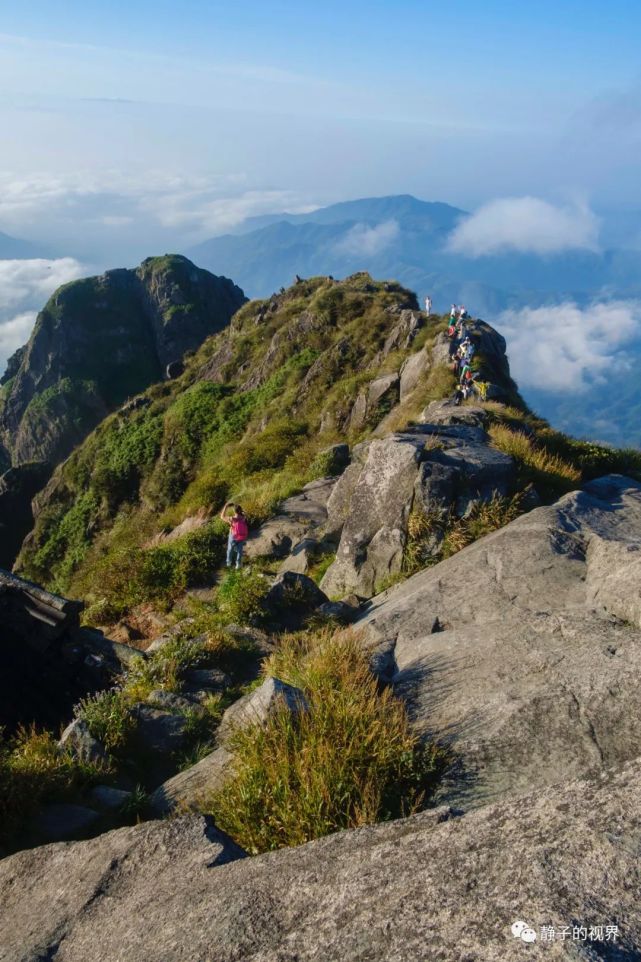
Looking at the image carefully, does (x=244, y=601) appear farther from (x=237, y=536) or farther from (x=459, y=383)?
(x=459, y=383)

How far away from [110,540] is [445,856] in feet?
107

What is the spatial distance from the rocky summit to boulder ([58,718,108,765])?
3 centimetres

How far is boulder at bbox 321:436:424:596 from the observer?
1350 cm

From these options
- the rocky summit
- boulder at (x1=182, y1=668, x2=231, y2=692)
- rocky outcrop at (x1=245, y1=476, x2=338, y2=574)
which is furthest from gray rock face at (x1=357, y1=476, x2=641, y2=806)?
rocky outcrop at (x1=245, y1=476, x2=338, y2=574)

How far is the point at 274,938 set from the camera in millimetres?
3797

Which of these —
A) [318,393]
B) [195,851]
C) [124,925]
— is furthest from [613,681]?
[318,393]

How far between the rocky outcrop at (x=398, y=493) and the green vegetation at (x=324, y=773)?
6529mm

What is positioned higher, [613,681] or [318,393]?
[613,681]

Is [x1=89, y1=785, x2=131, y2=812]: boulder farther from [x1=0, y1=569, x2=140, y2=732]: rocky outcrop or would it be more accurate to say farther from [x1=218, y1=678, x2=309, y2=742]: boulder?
[x1=0, y1=569, x2=140, y2=732]: rocky outcrop

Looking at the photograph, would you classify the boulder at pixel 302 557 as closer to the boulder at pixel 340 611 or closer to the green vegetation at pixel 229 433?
the boulder at pixel 340 611

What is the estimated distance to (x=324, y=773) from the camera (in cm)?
570

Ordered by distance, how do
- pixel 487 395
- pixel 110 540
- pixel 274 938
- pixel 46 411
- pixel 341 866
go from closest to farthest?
pixel 274 938 → pixel 341 866 → pixel 487 395 → pixel 110 540 → pixel 46 411

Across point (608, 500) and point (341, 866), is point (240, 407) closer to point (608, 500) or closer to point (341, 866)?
point (608, 500)

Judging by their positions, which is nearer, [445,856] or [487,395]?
[445,856]
